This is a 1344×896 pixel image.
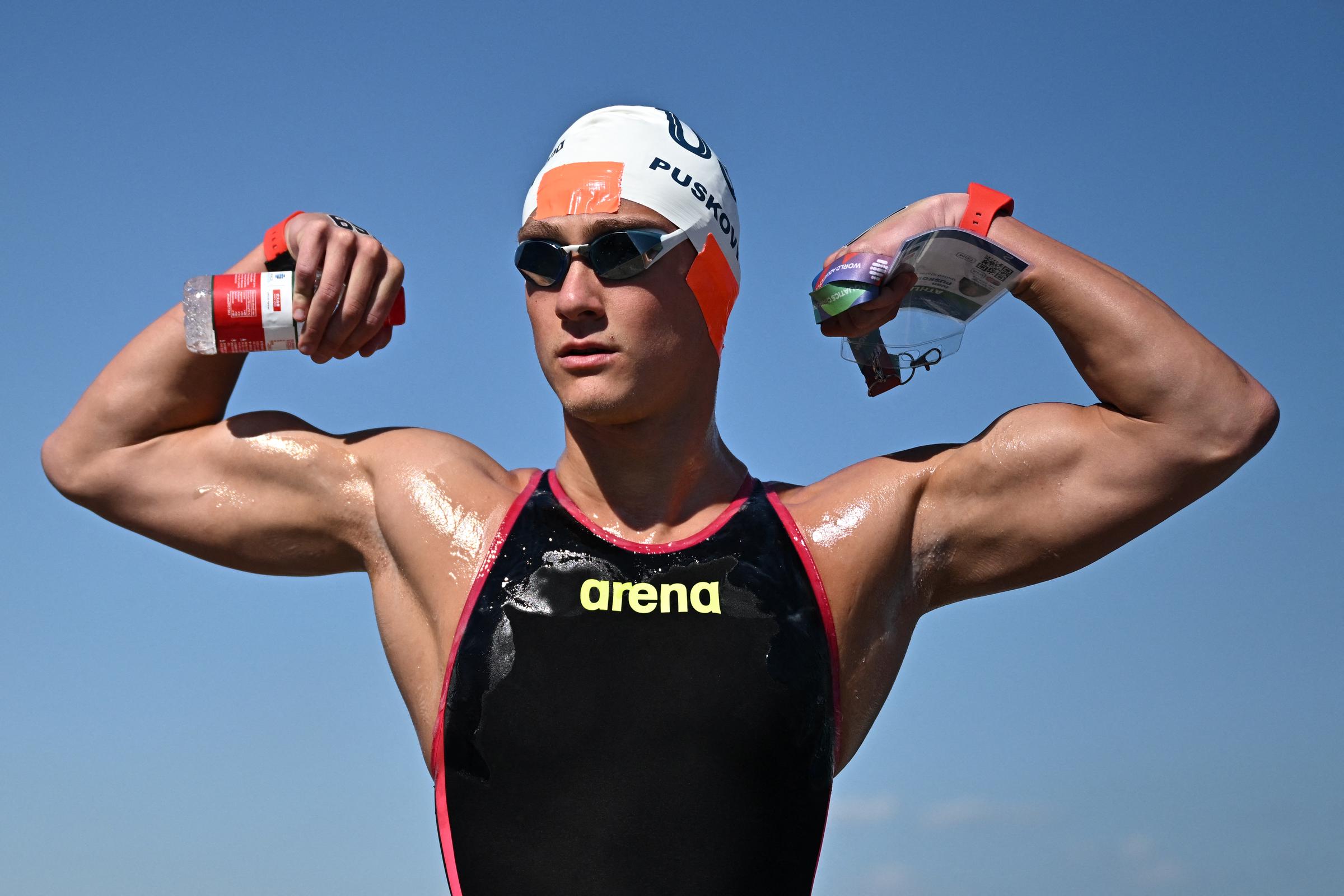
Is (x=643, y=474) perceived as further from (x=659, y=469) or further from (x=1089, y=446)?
(x=1089, y=446)

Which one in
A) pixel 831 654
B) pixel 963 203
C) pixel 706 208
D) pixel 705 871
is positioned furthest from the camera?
pixel 706 208

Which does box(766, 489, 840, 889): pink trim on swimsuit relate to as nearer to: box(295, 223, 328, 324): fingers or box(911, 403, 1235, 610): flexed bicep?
box(911, 403, 1235, 610): flexed bicep

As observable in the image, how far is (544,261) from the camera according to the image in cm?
459

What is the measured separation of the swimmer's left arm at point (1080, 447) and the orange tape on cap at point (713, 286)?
47cm

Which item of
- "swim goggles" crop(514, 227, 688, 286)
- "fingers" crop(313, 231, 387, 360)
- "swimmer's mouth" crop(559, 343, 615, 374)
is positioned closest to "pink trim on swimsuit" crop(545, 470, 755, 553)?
"swimmer's mouth" crop(559, 343, 615, 374)

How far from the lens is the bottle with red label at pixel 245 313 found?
456 centimetres

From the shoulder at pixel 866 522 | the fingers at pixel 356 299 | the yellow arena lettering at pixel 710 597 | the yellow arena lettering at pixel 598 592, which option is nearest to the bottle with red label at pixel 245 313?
the fingers at pixel 356 299

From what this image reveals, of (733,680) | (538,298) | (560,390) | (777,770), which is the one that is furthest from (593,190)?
(777,770)

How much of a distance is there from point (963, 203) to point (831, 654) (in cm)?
163

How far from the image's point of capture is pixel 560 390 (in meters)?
4.59

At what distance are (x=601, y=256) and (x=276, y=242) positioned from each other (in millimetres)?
1211

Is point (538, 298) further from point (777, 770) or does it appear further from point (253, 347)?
point (777, 770)

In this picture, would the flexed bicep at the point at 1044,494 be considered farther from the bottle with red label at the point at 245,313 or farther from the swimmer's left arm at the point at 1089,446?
the bottle with red label at the point at 245,313

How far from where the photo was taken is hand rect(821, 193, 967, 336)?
181 inches
